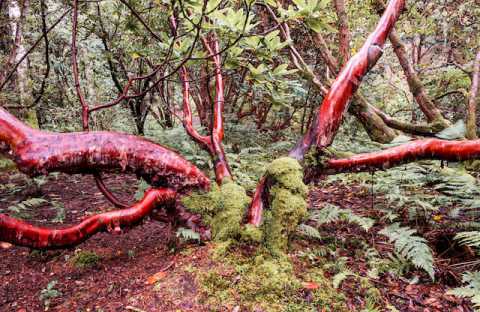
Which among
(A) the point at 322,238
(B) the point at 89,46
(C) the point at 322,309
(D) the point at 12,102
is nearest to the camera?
(C) the point at 322,309

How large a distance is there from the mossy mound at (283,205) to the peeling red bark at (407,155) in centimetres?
45

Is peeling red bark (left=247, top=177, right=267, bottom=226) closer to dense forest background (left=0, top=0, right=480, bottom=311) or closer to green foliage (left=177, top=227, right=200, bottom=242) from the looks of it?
dense forest background (left=0, top=0, right=480, bottom=311)

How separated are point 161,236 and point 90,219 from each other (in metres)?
0.90

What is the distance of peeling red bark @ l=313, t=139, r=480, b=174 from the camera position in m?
2.64

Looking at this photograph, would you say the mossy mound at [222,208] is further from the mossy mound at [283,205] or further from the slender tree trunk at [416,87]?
the slender tree trunk at [416,87]

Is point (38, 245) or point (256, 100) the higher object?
point (256, 100)

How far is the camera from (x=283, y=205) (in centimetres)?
259

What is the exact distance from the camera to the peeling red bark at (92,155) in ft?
7.57

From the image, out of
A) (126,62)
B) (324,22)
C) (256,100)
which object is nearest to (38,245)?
(324,22)

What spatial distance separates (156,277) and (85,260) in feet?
2.84

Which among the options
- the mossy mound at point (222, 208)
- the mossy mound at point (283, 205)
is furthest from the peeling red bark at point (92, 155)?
the mossy mound at point (283, 205)

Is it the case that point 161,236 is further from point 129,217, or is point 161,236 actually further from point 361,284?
point 361,284

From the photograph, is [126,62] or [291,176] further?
[126,62]

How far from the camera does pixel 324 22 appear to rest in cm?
233
